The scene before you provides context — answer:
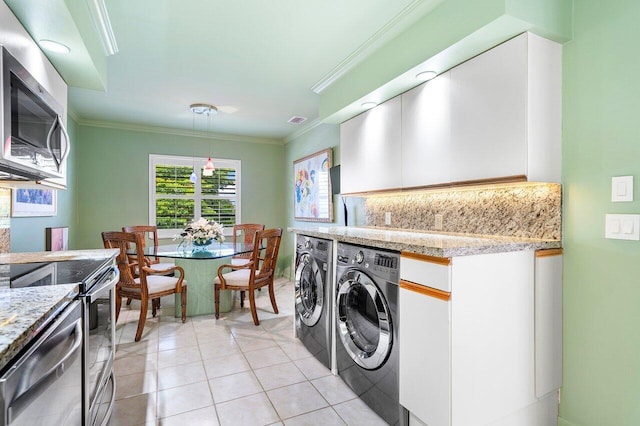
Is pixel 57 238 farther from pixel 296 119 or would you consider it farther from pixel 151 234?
pixel 296 119

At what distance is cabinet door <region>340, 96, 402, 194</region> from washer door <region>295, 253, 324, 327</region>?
876mm

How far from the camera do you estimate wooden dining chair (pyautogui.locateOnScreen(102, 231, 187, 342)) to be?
2928 millimetres

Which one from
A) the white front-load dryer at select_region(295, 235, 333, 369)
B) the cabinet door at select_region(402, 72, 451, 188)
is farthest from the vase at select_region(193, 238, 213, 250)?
the cabinet door at select_region(402, 72, 451, 188)

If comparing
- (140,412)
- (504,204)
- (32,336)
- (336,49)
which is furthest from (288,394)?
(336,49)

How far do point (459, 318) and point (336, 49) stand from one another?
2.17m

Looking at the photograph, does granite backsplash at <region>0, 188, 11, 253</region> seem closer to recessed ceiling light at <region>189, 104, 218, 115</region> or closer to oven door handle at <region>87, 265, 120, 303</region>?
oven door handle at <region>87, 265, 120, 303</region>

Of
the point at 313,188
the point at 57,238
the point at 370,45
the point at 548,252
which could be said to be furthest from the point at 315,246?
the point at 57,238

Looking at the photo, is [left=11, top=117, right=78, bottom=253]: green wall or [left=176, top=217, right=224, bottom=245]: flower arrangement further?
[left=176, top=217, right=224, bottom=245]: flower arrangement

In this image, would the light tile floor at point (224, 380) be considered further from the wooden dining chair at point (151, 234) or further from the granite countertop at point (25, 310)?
the granite countertop at point (25, 310)

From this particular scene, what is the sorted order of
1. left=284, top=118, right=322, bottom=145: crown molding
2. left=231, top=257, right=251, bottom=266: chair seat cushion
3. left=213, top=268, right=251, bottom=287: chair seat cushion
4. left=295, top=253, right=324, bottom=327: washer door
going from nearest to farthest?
1. left=295, top=253, right=324, bottom=327: washer door
2. left=213, top=268, right=251, bottom=287: chair seat cushion
3. left=231, top=257, right=251, bottom=266: chair seat cushion
4. left=284, top=118, right=322, bottom=145: crown molding

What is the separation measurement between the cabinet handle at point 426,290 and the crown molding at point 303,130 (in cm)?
305

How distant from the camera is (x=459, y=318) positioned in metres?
1.50

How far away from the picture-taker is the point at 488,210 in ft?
7.33

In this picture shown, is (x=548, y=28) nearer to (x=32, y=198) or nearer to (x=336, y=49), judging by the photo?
(x=336, y=49)
